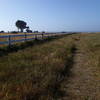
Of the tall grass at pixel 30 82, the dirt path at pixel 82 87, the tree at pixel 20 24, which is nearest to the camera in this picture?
the tall grass at pixel 30 82

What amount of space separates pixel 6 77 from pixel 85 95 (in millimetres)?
2745

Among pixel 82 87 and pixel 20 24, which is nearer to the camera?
pixel 82 87

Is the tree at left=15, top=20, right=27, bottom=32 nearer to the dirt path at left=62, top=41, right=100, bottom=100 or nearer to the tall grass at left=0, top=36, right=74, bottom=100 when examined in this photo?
the tall grass at left=0, top=36, right=74, bottom=100

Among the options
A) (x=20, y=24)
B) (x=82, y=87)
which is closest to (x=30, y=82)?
(x=82, y=87)

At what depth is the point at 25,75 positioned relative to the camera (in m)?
5.92

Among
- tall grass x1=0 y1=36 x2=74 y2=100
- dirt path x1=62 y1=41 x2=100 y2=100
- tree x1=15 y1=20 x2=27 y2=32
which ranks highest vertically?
tree x1=15 y1=20 x2=27 y2=32

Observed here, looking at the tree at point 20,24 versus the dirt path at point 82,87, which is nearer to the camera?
the dirt path at point 82,87

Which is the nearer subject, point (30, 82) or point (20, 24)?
point (30, 82)

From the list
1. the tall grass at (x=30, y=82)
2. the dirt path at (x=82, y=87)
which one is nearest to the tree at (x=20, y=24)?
the tall grass at (x=30, y=82)

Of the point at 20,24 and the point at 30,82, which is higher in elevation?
the point at 20,24

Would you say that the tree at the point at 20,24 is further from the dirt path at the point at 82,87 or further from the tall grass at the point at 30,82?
the dirt path at the point at 82,87

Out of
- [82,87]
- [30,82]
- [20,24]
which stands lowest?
[82,87]

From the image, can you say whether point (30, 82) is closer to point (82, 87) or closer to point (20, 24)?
point (82, 87)

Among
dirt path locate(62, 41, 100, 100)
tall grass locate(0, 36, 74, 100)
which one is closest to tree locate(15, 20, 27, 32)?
tall grass locate(0, 36, 74, 100)
